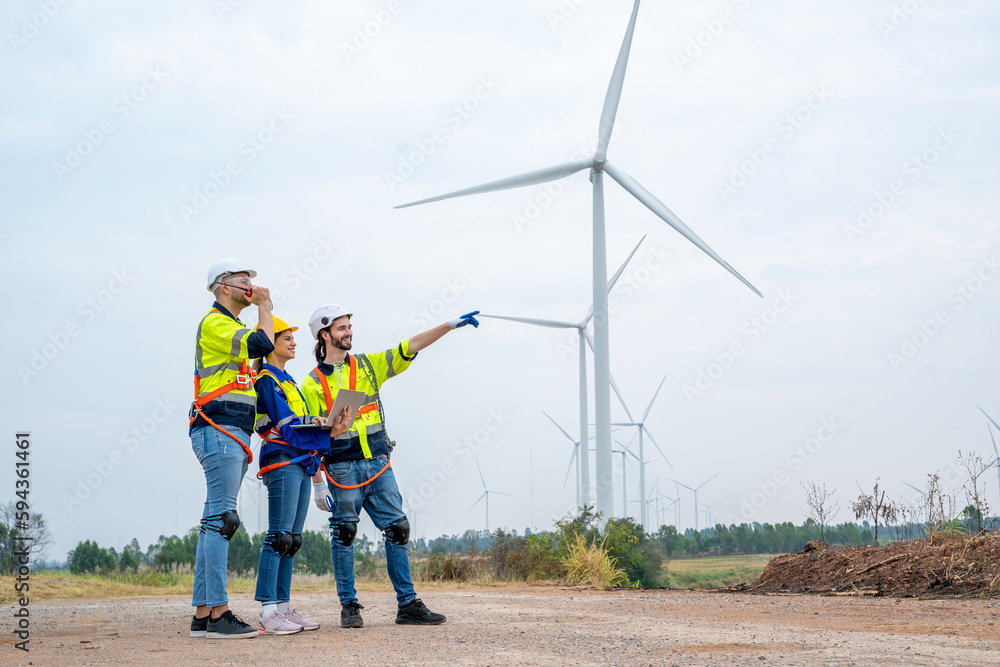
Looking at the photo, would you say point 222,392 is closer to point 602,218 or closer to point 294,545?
point 294,545

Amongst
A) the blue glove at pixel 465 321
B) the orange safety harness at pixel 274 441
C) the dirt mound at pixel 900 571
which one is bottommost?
the dirt mound at pixel 900 571

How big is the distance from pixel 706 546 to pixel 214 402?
48.0 metres

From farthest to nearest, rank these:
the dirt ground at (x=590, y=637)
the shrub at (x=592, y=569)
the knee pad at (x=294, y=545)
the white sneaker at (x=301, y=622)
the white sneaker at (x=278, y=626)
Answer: the shrub at (x=592, y=569) → the knee pad at (x=294, y=545) → the white sneaker at (x=301, y=622) → the white sneaker at (x=278, y=626) → the dirt ground at (x=590, y=637)

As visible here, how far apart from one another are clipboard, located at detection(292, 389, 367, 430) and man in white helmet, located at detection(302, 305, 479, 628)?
0.23 m

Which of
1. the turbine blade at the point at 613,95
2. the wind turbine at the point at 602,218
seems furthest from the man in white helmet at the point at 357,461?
the turbine blade at the point at 613,95

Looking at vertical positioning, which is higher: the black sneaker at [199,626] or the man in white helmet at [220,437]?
the man in white helmet at [220,437]

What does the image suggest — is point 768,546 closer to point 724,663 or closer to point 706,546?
point 706,546

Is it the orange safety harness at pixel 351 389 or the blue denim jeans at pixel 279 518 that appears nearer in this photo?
the blue denim jeans at pixel 279 518

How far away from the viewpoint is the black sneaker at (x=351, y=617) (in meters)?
6.61

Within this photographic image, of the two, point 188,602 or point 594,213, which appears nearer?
point 188,602

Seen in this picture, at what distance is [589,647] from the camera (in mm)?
5133

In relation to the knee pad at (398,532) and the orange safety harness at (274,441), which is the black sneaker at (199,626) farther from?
the knee pad at (398,532)

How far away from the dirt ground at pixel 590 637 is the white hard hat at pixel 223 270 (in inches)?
102

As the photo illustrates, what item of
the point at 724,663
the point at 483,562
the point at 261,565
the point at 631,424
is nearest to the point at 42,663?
the point at 261,565
